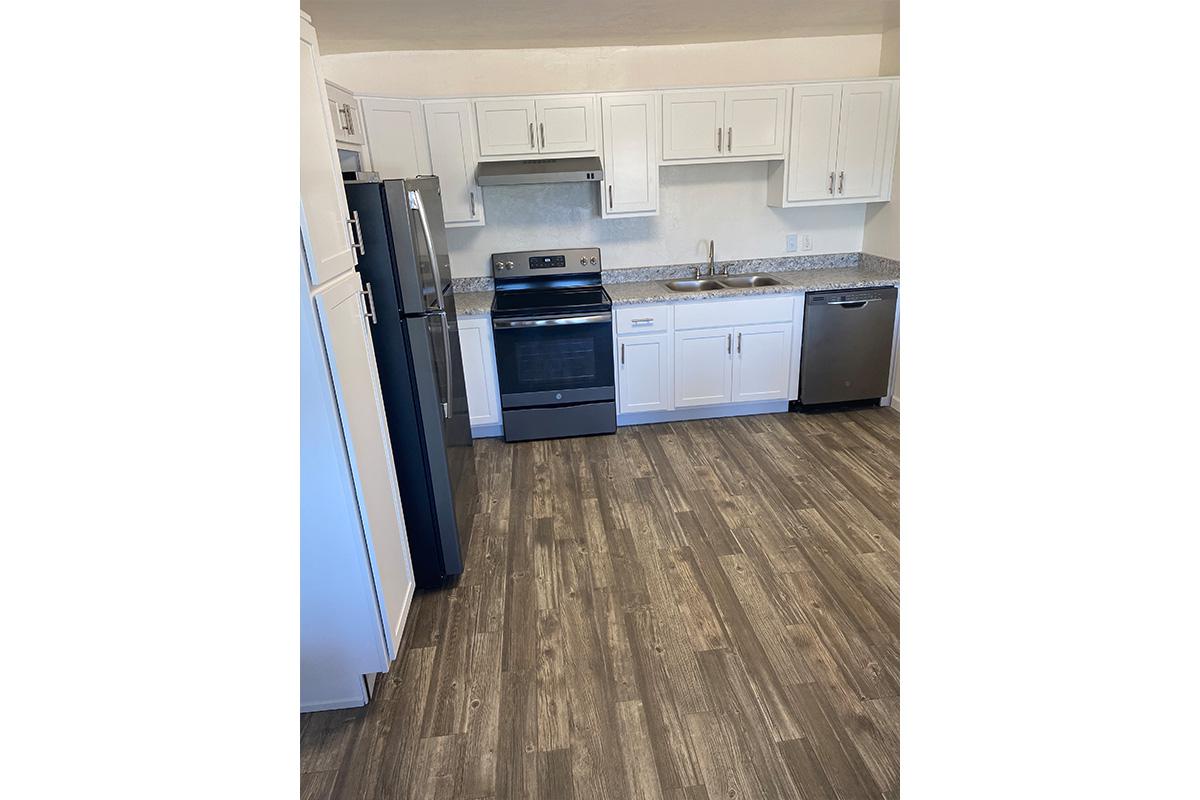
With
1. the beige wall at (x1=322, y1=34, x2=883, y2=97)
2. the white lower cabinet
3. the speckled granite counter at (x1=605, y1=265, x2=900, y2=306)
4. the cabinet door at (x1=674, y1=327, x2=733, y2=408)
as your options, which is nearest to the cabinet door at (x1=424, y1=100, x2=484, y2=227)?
the beige wall at (x1=322, y1=34, x2=883, y2=97)

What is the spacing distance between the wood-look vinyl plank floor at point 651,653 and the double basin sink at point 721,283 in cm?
140

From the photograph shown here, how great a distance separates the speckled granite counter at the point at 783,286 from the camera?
3.75m

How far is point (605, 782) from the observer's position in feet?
5.39

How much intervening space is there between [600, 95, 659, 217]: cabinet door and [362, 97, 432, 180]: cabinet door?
1.06m

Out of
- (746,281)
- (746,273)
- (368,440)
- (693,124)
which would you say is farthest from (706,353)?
(368,440)

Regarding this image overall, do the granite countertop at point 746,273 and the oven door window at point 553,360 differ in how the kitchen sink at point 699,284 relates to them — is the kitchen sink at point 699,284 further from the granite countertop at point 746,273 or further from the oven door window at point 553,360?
the oven door window at point 553,360

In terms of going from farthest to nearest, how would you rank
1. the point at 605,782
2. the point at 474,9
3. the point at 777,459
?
the point at 777,459, the point at 474,9, the point at 605,782

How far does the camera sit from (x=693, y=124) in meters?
3.74

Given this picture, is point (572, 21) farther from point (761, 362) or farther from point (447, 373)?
point (761, 362)

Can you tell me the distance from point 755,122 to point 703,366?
150 cm

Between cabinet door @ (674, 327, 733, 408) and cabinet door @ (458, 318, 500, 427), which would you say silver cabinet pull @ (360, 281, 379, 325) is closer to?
cabinet door @ (458, 318, 500, 427)
